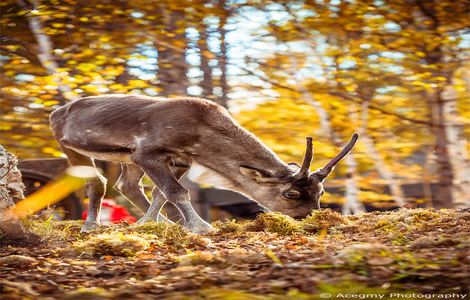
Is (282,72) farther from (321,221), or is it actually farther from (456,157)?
(321,221)

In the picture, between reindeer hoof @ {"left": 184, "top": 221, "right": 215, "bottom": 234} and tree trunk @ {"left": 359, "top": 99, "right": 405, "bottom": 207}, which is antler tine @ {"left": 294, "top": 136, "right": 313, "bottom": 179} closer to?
reindeer hoof @ {"left": 184, "top": 221, "right": 215, "bottom": 234}

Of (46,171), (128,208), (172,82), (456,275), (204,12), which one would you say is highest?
(456,275)

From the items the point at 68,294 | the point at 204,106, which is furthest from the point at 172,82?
the point at 68,294

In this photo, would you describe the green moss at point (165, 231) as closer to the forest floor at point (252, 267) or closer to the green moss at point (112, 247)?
the forest floor at point (252, 267)

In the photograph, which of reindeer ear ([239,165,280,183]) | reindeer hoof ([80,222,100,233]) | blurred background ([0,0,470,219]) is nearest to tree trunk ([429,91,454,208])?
blurred background ([0,0,470,219])

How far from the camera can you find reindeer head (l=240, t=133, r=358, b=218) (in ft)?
25.8

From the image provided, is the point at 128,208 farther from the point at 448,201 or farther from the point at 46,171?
the point at 448,201

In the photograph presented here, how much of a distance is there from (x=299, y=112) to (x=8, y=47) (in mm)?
5615

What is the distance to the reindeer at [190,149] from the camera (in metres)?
7.71

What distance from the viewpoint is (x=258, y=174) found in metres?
7.93

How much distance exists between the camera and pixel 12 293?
337 centimetres

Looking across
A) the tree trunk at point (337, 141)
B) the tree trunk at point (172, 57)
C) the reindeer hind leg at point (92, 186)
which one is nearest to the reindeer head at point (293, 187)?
the reindeer hind leg at point (92, 186)

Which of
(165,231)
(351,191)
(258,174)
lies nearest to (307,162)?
(258,174)

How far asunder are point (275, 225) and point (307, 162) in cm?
100
